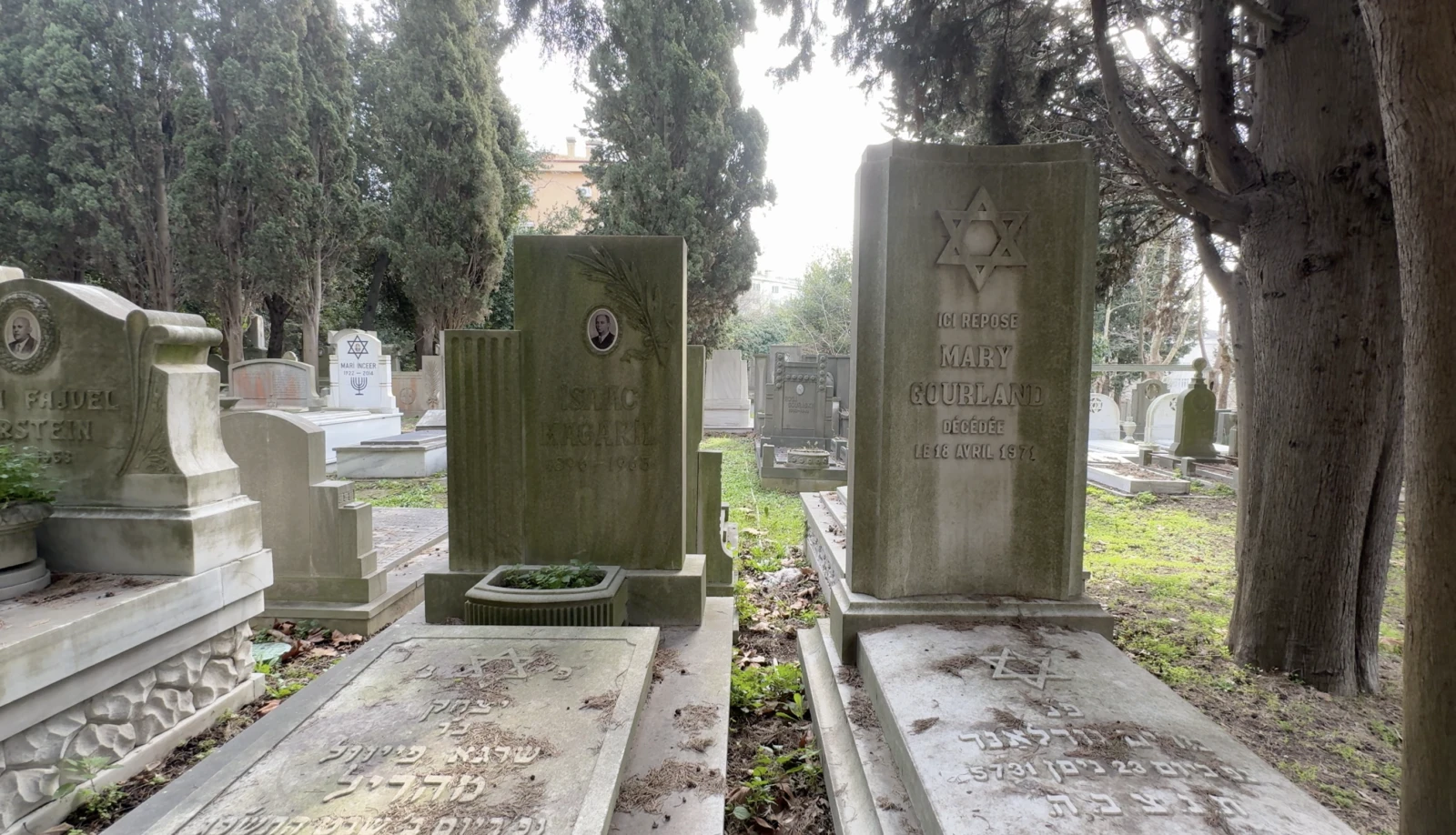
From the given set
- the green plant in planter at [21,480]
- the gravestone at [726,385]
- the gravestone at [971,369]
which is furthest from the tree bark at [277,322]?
the gravestone at [971,369]

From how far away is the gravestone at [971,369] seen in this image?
3520 millimetres

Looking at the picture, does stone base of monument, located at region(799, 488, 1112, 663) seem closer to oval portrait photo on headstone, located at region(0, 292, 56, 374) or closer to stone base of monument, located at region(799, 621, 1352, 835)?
stone base of monument, located at region(799, 621, 1352, 835)

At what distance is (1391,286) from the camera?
11.6ft

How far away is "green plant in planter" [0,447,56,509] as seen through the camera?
10.5 feet

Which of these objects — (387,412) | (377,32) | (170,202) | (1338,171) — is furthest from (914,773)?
(377,32)

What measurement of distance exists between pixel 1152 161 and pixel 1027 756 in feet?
11.3

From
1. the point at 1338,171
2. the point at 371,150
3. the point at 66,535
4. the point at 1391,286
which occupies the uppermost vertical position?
the point at 371,150

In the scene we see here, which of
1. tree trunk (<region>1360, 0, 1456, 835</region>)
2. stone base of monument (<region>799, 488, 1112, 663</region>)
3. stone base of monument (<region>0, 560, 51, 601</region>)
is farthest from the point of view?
stone base of monument (<region>799, 488, 1112, 663</region>)

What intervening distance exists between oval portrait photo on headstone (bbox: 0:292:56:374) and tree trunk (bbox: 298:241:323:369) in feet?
61.5

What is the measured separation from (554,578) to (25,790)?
2.26 metres

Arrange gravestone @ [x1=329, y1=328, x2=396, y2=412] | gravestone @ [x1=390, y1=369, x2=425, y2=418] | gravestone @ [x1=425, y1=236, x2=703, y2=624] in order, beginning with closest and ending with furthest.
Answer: gravestone @ [x1=425, y1=236, x2=703, y2=624] < gravestone @ [x1=329, y1=328, x2=396, y2=412] < gravestone @ [x1=390, y1=369, x2=425, y2=418]

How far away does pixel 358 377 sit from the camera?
16141 mm

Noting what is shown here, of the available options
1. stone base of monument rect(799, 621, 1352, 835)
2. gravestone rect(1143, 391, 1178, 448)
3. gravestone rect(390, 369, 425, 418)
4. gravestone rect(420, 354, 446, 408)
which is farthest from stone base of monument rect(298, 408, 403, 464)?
gravestone rect(1143, 391, 1178, 448)

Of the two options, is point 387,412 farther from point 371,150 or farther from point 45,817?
point 45,817
